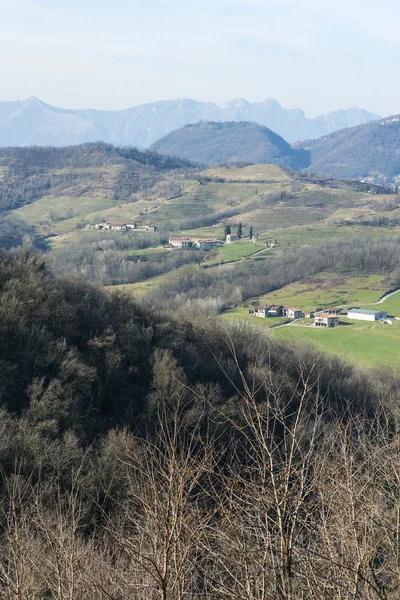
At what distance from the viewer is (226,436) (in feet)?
64.1

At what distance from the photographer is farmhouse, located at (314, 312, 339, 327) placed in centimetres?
5055

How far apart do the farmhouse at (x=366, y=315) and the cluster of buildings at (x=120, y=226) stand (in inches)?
1908

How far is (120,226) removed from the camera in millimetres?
96000

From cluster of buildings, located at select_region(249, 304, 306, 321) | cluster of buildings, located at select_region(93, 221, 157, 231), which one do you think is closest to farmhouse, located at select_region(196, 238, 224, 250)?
cluster of buildings, located at select_region(93, 221, 157, 231)

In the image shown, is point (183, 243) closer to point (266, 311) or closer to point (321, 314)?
point (266, 311)

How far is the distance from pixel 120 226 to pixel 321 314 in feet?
166

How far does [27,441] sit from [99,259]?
2145 inches

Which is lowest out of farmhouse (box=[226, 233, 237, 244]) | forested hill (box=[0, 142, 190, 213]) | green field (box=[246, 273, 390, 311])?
green field (box=[246, 273, 390, 311])

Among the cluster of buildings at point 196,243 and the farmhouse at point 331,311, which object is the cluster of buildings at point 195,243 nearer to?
the cluster of buildings at point 196,243

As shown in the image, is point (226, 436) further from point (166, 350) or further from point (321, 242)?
point (321, 242)

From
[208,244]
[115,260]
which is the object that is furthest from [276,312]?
[208,244]

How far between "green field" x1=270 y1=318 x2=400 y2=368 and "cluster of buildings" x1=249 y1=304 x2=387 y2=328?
4.05ft

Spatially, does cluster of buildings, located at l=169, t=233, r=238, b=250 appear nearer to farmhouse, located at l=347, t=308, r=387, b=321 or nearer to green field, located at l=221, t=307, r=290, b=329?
green field, located at l=221, t=307, r=290, b=329

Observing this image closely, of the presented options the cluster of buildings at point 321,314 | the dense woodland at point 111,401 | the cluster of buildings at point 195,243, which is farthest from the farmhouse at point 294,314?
the cluster of buildings at point 195,243
